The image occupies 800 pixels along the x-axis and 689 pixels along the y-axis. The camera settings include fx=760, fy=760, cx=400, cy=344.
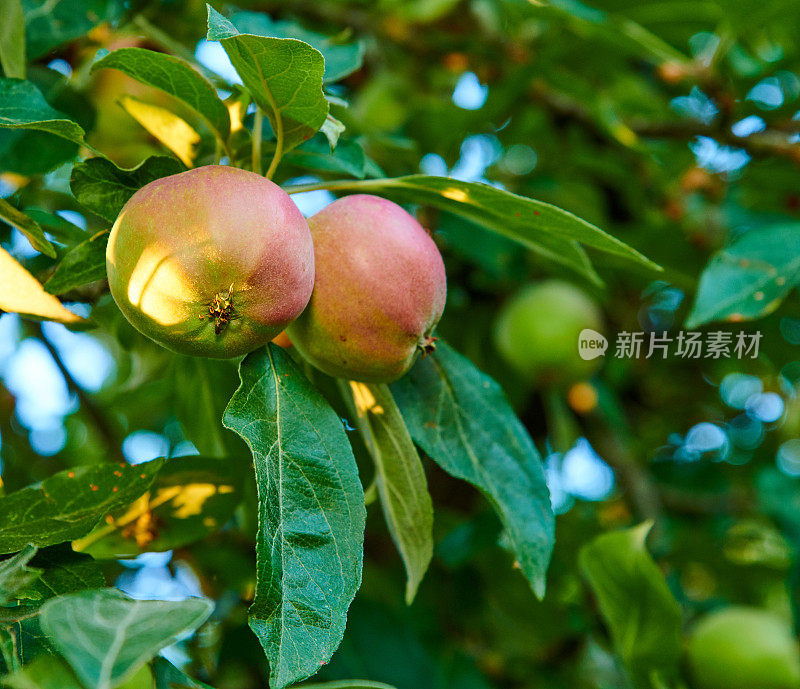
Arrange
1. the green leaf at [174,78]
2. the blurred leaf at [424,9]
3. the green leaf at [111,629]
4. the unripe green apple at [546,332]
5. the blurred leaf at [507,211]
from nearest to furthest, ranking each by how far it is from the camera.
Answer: the green leaf at [111,629], the green leaf at [174,78], the blurred leaf at [507,211], the unripe green apple at [546,332], the blurred leaf at [424,9]

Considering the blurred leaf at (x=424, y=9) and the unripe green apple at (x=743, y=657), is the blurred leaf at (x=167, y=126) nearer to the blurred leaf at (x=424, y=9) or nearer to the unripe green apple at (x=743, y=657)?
the blurred leaf at (x=424, y=9)

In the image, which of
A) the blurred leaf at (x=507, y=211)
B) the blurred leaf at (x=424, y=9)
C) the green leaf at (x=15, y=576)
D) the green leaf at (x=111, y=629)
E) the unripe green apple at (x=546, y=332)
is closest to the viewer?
the green leaf at (x=111, y=629)

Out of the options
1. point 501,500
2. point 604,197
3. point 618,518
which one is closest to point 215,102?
point 501,500

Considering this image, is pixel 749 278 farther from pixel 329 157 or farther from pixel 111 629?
pixel 111 629

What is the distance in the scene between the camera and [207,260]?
71 cm

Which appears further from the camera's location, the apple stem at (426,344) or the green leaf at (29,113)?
the apple stem at (426,344)

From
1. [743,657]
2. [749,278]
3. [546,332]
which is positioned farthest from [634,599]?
[546,332]

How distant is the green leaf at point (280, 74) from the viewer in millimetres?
726

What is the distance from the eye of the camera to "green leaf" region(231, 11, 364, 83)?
1089 mm

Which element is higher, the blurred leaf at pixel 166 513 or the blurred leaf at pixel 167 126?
the blurred leaf at pixel 167 126

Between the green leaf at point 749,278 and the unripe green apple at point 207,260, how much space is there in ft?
2.52

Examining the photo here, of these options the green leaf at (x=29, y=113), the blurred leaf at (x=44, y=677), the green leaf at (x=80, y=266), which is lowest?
the blurred leaf at (x=44, y=677)

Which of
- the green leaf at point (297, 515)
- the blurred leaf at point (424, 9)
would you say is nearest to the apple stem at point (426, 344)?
the green leaf at point (297, 515)

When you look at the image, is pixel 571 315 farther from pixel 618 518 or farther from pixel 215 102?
pixel 215 102
